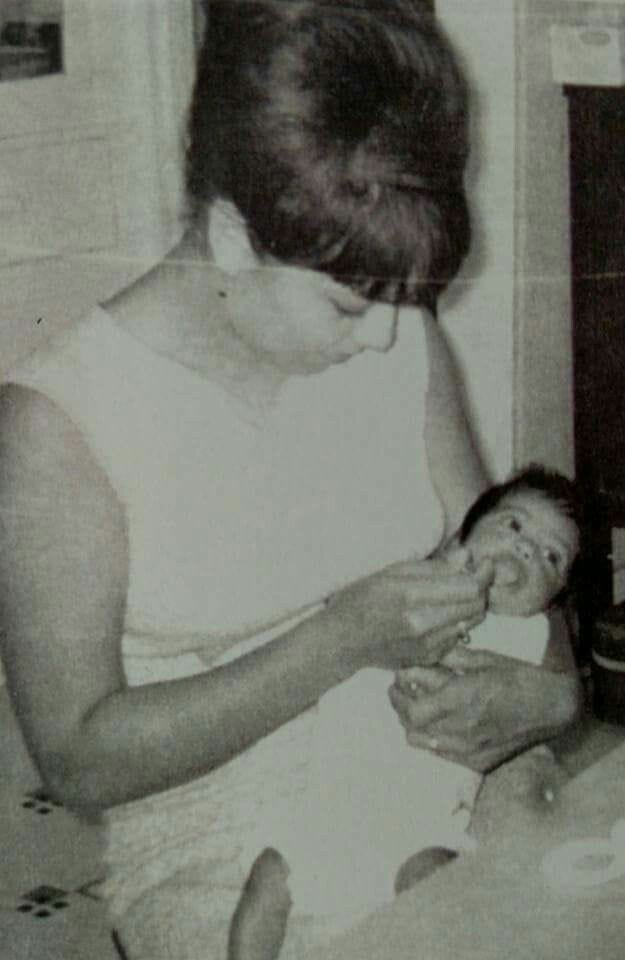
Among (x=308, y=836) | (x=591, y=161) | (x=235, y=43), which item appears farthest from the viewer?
(x=591, y=161)

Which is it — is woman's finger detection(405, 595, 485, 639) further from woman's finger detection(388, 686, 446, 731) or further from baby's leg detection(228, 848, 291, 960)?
baby's leg detection(228, 848, 291, 960)

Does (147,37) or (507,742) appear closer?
(147,37)

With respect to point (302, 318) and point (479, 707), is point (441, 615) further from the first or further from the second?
point (302, 318)

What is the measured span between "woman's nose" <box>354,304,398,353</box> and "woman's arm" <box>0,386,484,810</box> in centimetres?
15

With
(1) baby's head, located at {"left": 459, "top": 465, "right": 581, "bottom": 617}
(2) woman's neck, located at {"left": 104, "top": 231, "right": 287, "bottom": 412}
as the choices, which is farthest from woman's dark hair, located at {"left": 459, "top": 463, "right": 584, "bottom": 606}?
(2) woman's neck, located at {"left": 104, "top": 231, "right": 287, "bottom": 412}

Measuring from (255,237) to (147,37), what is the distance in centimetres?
14

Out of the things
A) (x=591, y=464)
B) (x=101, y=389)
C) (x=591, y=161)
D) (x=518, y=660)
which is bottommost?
(x=518, y=660)

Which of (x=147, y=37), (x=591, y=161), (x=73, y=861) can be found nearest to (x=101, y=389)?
(x=147, y=37)

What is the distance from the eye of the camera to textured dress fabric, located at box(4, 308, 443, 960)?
0.86m

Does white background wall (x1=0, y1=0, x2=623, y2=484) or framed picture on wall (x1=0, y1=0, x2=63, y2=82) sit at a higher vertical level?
framed picture on wall (x1=0, y1=0, x2=63, y2=82)

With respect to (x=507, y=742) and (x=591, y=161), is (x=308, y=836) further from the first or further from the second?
(x=591, y=161)

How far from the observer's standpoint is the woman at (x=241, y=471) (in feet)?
2.76

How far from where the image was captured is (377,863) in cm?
98

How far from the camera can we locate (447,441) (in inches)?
40.1
